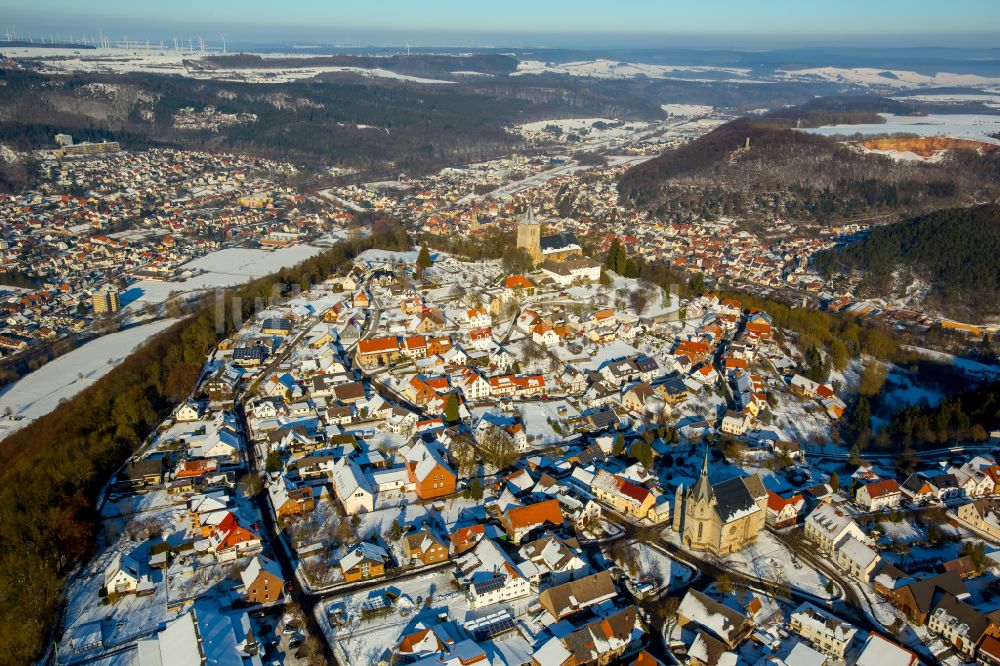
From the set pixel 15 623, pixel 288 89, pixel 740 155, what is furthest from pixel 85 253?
pixel 288 89

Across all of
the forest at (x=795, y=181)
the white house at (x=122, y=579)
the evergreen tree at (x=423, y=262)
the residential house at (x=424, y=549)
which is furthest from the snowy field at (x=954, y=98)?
the white house at (x=122, y=579)

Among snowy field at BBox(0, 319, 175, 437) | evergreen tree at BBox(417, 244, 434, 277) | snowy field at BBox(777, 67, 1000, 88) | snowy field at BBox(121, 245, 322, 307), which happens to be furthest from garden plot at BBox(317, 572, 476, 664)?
snowy field at BBox(777, 67, 1000, 88)

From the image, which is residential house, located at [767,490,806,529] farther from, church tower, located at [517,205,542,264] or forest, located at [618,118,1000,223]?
forest, located at [618,118,1000,223]

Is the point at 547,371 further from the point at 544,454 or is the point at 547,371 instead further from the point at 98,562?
the point at 98,562

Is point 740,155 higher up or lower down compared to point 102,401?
higher up

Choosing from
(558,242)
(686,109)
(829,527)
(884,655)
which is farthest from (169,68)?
(884,655)

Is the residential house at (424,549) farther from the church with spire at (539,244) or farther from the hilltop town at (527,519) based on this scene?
the church with spire at (539,244)

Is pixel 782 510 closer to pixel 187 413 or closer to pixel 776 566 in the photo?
pixel 776 566
